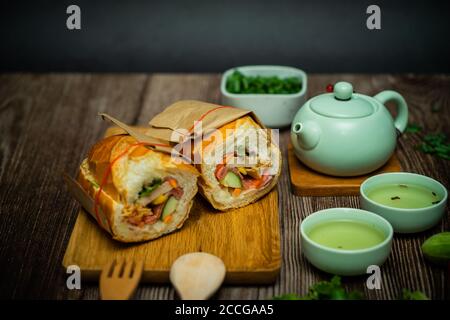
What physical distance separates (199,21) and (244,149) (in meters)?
1.50

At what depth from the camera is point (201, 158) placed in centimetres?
214

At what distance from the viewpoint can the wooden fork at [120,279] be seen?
177 cm

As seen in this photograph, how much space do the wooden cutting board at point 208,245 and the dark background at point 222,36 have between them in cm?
156

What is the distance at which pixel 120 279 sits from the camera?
5.98ft

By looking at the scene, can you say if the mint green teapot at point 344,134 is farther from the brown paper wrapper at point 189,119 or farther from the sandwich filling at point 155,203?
the sandwich filling at point 155,203

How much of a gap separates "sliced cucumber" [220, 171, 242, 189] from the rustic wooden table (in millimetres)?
213

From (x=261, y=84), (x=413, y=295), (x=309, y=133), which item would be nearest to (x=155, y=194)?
(x=309, y=133)

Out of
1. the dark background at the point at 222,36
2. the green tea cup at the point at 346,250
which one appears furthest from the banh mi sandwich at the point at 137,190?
the dark background at the point at 222,36

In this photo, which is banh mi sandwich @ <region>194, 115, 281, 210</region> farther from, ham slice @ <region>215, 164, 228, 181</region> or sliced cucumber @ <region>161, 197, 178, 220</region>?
sliced cucumber @ <region>161, 197, 178, 220</region>

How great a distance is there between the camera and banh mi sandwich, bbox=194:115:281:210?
2178 millimetres

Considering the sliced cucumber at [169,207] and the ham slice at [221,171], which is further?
the ham slice at [221,171]

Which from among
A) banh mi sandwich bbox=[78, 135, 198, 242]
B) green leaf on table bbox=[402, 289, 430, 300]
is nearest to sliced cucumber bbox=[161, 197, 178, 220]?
banh mi sandwich bbox=[78, 135, 198, 242]

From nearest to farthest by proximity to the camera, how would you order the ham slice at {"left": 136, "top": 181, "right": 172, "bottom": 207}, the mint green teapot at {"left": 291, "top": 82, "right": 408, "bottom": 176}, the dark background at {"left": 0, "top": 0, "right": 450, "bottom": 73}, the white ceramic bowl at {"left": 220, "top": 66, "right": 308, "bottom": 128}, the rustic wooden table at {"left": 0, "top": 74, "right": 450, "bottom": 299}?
the rustic wooden table at {"left": 0, "top": 74, "right": 450, "bottom": 299} < the ham slice at {"left": 136, "top": 181, "right": 172, "bottom": 207} < the mint green teapot at {"left": 291, "top": 82, "right": 408, "bottom": 176} < the white ceramic bowl at {"left": 220, "top": 66, "right": 308, "bottom": 128} < the dark background at {"left": 0, "top": 0, "right": 450, "bottom": 73}
